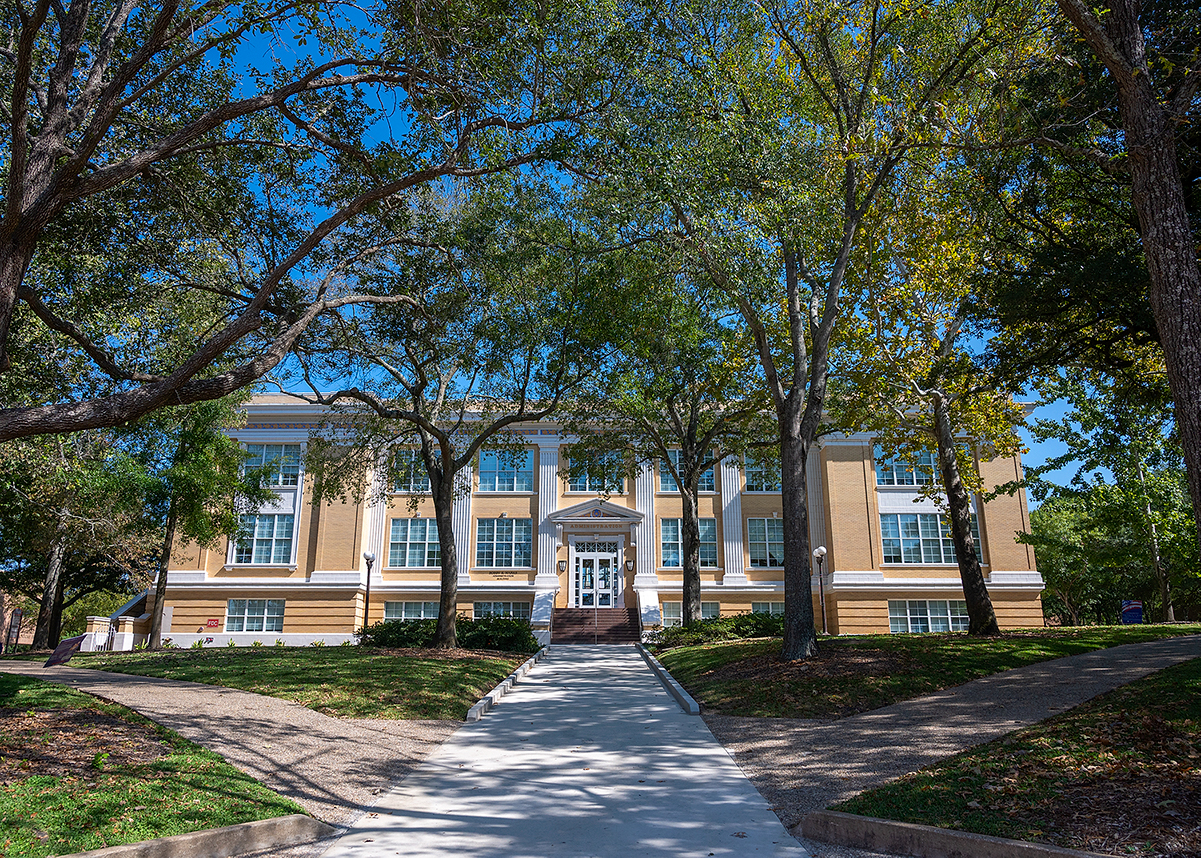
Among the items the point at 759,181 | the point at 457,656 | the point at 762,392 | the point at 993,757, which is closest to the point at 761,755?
the point at 993,757

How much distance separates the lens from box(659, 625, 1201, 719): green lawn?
37.2 feet

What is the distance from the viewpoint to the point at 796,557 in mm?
14211

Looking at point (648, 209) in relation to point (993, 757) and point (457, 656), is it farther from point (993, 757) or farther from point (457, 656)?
point (457, 656)

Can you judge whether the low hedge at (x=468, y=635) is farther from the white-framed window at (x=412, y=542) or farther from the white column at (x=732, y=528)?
the white column at (x=732, y=528)

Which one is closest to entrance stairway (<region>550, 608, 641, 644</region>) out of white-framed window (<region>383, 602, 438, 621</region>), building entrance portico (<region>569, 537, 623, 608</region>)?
building entrance portico (<region>569, 537, 623, 608</region>)

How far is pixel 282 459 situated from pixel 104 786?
32252 millimetres

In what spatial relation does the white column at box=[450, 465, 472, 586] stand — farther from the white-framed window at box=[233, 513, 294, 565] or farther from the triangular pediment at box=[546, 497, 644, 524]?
the white-framed window at box=[233, 513, 294, 565]

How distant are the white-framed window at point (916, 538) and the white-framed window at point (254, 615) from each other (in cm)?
2807

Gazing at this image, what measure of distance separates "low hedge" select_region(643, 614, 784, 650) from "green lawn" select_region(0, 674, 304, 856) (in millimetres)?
16382

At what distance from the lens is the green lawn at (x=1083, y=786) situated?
535 cm

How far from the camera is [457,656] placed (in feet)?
63.4

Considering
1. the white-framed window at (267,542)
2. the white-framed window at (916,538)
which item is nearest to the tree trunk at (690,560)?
the white-framed window at (916,538)

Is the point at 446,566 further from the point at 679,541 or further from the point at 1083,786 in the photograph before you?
the point at 679,541

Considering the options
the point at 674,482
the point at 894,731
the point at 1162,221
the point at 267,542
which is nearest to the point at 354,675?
the point at 894,731
